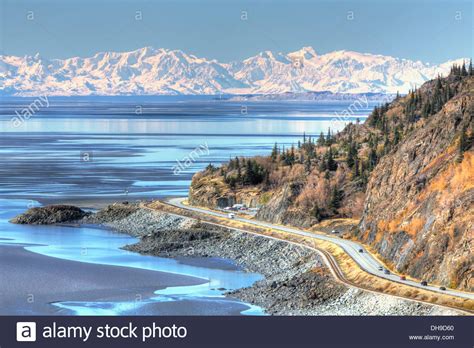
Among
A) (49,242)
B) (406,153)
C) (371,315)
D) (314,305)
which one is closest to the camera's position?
(371,315)

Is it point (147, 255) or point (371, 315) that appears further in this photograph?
point (147, 255)

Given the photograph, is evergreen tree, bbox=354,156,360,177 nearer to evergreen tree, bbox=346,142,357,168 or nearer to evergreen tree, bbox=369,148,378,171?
evergreen tree, bbox=369,148,378,171

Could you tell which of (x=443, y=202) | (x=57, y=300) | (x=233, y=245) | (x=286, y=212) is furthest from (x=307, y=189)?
(x=57, y=300)

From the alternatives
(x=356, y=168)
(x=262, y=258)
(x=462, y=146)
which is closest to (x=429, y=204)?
(x=462, y=146)

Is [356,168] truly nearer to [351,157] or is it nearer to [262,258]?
[351,157]

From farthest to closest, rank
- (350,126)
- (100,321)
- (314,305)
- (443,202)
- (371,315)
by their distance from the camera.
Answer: (350,126), (443,202), (314,305), (371,315), (100,321)

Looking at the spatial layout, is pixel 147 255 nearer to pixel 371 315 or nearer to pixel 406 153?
pixel 406 153
